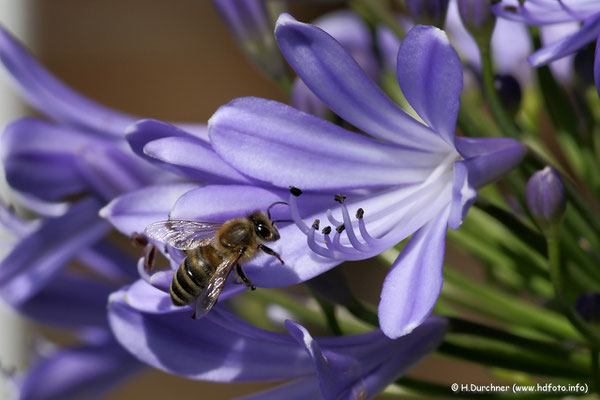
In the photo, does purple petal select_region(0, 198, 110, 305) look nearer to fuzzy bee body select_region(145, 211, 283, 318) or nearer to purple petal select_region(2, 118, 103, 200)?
purple petal select_region(2, 118, 103, 200)

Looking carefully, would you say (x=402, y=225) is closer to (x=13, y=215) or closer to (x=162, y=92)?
(x=13, y=215)

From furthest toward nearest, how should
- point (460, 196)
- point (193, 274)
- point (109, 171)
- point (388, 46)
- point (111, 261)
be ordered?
point (388, 46) → point (111, 261) → point (109, 171) → point (193, 274) → point (460, 196)

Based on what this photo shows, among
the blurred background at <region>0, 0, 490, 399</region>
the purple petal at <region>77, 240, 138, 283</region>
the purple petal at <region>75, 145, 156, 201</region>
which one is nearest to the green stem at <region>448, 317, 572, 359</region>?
the purple petal at <region>75, 145, 156, 201</region>

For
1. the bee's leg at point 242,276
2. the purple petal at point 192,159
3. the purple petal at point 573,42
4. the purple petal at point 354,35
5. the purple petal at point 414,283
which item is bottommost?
the purple petal at point 354,35

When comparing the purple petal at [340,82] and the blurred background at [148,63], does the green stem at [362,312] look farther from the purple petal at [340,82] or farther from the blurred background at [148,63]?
the blurred background at [148,63]

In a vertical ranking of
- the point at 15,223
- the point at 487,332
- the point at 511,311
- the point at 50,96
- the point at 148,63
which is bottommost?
the point at 148,63

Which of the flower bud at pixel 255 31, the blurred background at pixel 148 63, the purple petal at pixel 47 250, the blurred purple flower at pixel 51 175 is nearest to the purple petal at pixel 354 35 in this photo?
the flower bud at pixel 255 31

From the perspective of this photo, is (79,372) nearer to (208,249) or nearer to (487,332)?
(208,249)

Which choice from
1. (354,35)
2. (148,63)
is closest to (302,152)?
(354,35)
